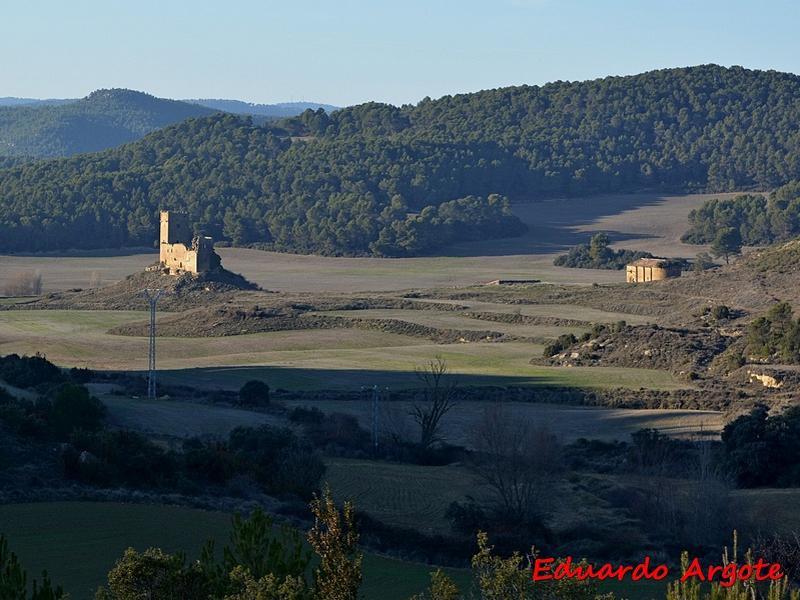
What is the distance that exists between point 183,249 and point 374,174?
73190 mm

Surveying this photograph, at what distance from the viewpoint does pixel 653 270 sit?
101 meters

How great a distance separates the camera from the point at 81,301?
9675 cm

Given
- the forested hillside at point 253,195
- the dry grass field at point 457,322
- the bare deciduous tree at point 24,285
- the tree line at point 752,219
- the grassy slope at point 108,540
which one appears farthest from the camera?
the tree line at point 752,219

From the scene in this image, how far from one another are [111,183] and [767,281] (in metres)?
85.1

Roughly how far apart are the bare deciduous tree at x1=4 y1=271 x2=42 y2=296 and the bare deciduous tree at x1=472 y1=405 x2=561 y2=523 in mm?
69383

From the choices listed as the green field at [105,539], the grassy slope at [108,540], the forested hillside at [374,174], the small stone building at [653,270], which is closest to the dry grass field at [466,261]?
the forested hillside at [374,174]

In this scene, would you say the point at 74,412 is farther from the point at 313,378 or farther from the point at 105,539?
the point at 313,378

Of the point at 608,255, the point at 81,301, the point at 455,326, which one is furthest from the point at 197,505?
the point at 608,255

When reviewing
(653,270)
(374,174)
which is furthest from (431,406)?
(374,174)

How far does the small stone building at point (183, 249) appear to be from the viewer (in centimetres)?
9706

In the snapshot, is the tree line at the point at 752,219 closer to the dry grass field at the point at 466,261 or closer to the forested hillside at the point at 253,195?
the dry grass field at the point at 466,261

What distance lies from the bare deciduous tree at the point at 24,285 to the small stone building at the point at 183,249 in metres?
11.1

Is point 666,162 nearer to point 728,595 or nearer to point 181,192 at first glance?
point 181,192

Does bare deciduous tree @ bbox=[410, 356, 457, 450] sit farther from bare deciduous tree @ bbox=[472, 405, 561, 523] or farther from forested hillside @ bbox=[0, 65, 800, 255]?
forested hillside @ bbox=[0, 65, 800, 255]
